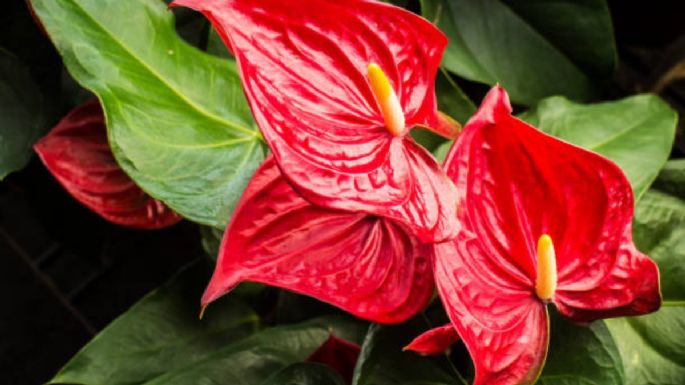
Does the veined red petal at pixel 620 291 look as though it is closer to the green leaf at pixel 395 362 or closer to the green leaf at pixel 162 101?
the green leaf at pixel 395 362

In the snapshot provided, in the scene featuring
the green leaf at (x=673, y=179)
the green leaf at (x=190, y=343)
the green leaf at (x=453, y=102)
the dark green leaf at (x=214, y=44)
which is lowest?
the green leaf at (x=190, y=343)

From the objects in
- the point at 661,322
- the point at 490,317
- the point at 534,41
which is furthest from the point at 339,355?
the point at 534,41

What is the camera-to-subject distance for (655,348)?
0.72 metres

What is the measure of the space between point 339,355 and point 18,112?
1.20 ft

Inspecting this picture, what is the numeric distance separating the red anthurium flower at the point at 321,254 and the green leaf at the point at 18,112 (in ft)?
0.90

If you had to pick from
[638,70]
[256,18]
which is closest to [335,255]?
[256,18]

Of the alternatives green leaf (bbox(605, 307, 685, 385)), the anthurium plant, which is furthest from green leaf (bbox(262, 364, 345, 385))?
green leaf (bbox(605, 307, 685, 385))

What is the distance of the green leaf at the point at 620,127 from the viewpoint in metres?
0.75

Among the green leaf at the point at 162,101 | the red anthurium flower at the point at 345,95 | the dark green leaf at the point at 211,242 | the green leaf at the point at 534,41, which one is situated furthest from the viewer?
the green leaf at the point at 534,41

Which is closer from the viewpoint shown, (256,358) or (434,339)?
(434,339)

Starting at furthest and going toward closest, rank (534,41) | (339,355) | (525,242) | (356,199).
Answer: (534,41)
(339,355)
(525,242)
(356,199)

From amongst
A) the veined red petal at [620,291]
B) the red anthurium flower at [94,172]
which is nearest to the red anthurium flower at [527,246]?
the veined red petal at [620,291]

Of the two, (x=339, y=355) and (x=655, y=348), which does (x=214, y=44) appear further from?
(x=655, y=348)

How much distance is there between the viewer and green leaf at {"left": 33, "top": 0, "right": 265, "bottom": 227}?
61 centimetres
